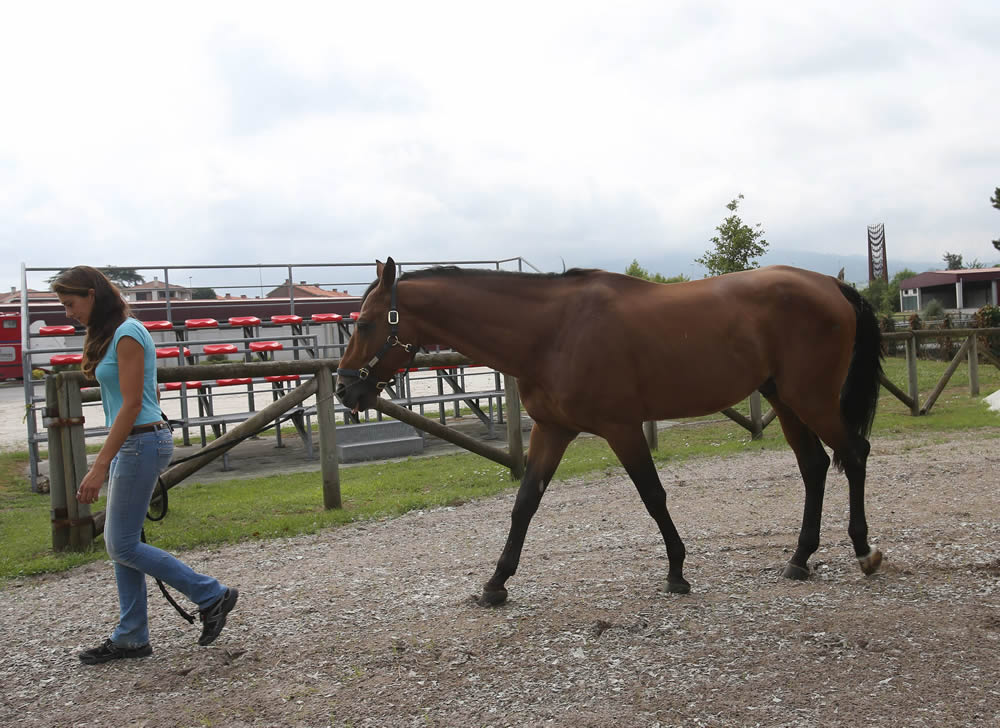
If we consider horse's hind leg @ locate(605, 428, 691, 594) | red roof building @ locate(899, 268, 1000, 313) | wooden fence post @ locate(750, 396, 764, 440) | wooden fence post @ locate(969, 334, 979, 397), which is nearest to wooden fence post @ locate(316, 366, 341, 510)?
horse's hind leg @ locate(605, 428, 691, 594)

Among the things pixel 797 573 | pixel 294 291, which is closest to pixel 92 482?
pixel 797 573

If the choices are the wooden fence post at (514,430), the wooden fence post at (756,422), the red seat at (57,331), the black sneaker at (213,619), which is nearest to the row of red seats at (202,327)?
the red seat at (57,331)

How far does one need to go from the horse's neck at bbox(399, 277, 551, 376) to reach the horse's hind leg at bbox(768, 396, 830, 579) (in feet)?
5.82

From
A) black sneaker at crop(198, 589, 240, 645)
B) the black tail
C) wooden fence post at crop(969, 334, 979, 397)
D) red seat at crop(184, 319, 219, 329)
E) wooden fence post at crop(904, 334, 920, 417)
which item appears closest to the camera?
black sneaker at crop(198, 589, 240, 645)

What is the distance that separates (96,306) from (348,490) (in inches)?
196

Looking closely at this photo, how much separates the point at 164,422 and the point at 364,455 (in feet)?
24.5

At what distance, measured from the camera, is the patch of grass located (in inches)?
260

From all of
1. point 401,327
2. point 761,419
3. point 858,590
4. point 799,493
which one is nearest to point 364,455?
point 761,419

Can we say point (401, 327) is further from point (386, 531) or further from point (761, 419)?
point (761, 419)

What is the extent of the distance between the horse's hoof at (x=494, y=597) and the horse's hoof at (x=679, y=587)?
95cm

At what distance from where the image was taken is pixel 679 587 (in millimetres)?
4492

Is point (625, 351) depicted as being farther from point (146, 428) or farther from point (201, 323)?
point (201, 323)

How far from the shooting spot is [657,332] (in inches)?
180

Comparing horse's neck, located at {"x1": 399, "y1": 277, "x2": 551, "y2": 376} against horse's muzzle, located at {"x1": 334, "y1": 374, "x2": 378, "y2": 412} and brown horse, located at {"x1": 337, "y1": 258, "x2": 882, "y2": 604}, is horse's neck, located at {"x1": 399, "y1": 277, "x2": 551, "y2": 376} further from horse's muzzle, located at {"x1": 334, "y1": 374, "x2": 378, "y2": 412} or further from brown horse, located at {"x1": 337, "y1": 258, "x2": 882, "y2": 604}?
horse's muzzle, located at {"x1": 334, "y1": 374, "x2": 378, "y2": 412}
